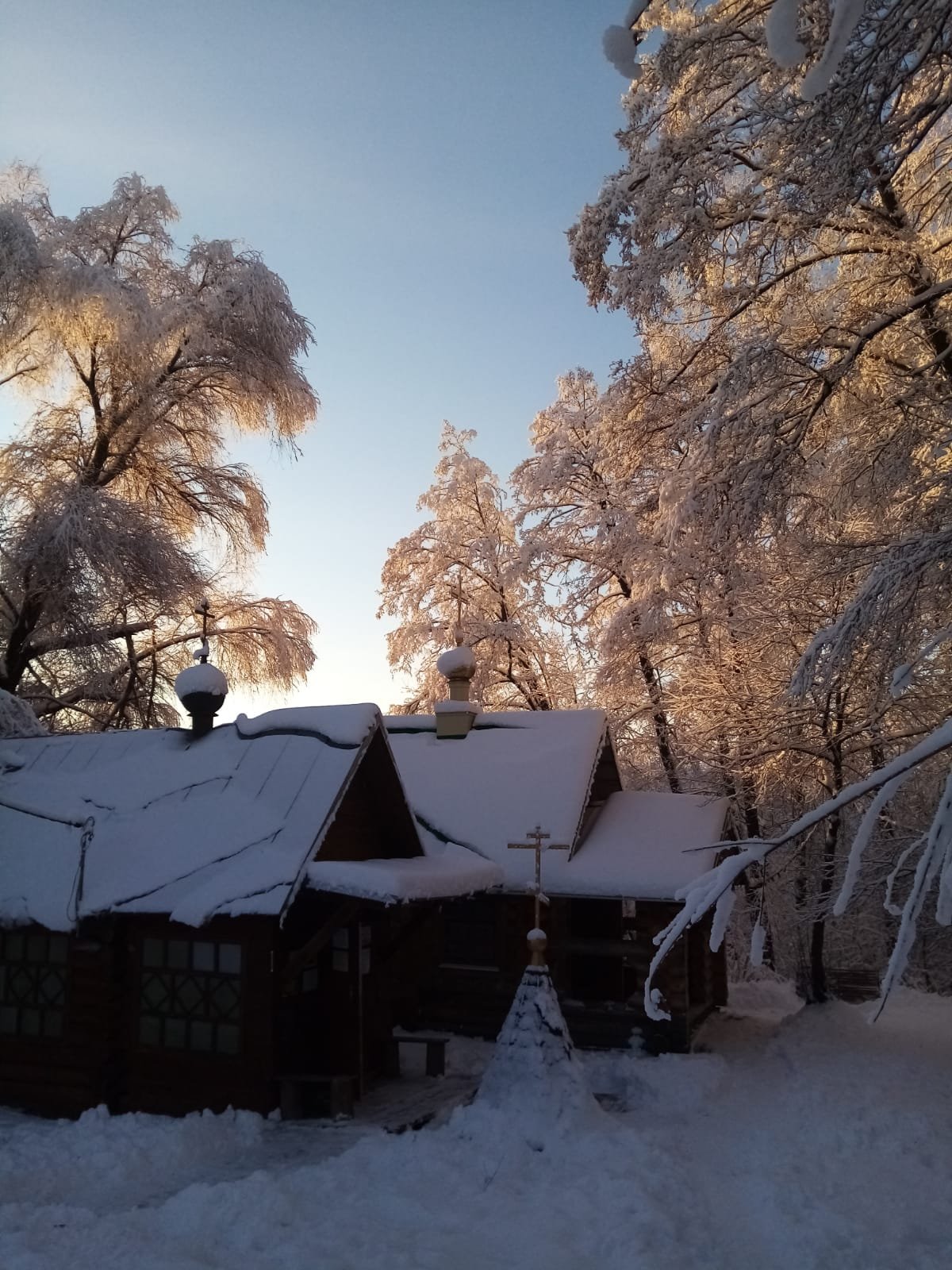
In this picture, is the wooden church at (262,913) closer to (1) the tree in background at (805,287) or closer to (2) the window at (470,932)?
(2) the window at (470,932)

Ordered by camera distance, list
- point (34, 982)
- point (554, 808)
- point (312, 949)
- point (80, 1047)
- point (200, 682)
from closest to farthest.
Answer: point (312, 949) < point (80, 1047) < point (34, 982) < point (200, 682) < point (554, 808)

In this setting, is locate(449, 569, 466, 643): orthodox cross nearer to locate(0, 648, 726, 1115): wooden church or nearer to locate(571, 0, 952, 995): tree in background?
locate(0, 648, 726, 1115): wooden church

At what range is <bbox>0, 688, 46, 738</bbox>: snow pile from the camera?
1307cm

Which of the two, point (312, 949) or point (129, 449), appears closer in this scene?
point (312, 949)

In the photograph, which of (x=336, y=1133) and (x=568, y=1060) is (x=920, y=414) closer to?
(x=568, y=1060)

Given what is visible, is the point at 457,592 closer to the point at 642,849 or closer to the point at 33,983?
the point at 642,849

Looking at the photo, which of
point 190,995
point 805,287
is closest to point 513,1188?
point 190,995

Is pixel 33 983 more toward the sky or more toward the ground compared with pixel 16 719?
more toward the ground

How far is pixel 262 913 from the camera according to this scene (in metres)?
9.03

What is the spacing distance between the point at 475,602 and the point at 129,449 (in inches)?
354

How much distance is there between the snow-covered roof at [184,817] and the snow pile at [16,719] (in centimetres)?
83

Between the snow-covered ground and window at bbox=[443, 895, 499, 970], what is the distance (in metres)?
3.45

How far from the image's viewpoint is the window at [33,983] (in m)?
10.3

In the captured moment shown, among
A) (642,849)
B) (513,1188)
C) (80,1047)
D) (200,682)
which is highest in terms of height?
(200,682)
